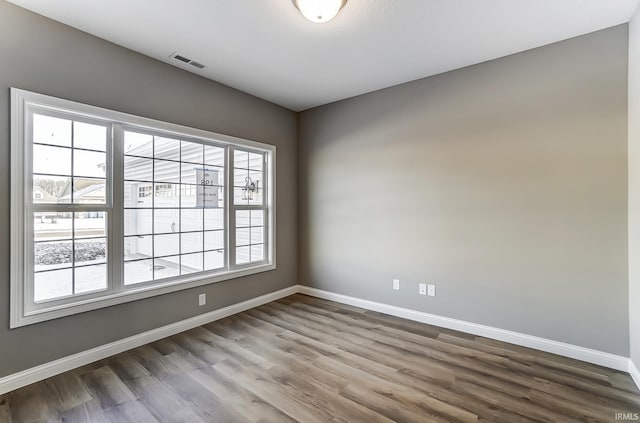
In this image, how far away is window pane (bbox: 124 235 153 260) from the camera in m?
2.75

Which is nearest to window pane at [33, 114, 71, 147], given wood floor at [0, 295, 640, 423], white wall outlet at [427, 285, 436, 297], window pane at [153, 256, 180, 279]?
window pane at [153, 256, 180, 279]

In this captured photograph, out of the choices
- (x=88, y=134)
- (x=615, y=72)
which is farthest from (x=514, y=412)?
(x=88, y=134)

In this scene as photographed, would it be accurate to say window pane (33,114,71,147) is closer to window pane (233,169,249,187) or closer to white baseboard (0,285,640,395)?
window pane (233,169,249,187)

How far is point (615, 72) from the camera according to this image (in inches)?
93.3

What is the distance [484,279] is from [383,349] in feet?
4.22

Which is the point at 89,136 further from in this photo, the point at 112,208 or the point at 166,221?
the point at 166,221

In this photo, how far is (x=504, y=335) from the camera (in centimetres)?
283

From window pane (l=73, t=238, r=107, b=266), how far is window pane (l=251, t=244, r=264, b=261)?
174cm

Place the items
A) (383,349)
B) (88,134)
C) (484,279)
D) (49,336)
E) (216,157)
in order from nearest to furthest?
1. (49,336)
2. (88,134)
3. (383,349)
4. (484,279)
5. (216,157)

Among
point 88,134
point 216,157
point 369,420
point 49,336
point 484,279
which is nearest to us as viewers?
point 369,420

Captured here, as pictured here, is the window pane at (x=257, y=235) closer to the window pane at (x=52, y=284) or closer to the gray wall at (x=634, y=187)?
the window pane at (x=52, y=284)

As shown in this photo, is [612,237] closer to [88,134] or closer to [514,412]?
[514,412]

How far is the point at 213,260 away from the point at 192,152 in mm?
1311

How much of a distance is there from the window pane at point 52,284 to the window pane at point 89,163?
2.77 feet
